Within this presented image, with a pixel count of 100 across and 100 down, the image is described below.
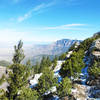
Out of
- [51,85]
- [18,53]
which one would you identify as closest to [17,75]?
[18,53]

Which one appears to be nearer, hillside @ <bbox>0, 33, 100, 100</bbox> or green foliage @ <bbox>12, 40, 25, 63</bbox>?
hillside @ <bbox>0, 33, 100, 100</bbox>

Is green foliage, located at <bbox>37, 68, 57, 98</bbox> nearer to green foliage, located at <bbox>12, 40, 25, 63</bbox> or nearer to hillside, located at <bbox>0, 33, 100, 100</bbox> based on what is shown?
hillside, located at <bbox>0, 33, 100, 100</bbox>

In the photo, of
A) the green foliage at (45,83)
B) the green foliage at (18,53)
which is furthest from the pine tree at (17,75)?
the green foliage at (45,83)

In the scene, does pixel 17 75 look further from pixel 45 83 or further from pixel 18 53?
pixel 45 83

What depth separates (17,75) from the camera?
2652cm

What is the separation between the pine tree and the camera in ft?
86.6

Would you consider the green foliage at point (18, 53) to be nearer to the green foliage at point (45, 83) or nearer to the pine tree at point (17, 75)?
the pine tree at point (17, 75)

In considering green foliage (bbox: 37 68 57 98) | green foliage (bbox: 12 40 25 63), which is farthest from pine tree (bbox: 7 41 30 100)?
green foliage (bbox: 37 68 57 98)

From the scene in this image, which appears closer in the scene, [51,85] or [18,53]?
[18,53]

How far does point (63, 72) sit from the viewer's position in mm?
47219

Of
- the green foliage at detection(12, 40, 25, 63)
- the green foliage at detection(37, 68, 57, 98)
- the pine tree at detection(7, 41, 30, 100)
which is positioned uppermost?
the green foliage at detection(12, 40, 25, 63)

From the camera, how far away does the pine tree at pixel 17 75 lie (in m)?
26.4

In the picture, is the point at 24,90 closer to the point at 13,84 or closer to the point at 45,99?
the point at 13,84

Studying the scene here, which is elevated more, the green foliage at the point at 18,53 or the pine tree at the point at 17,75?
the green foliage at the point at 18,53
